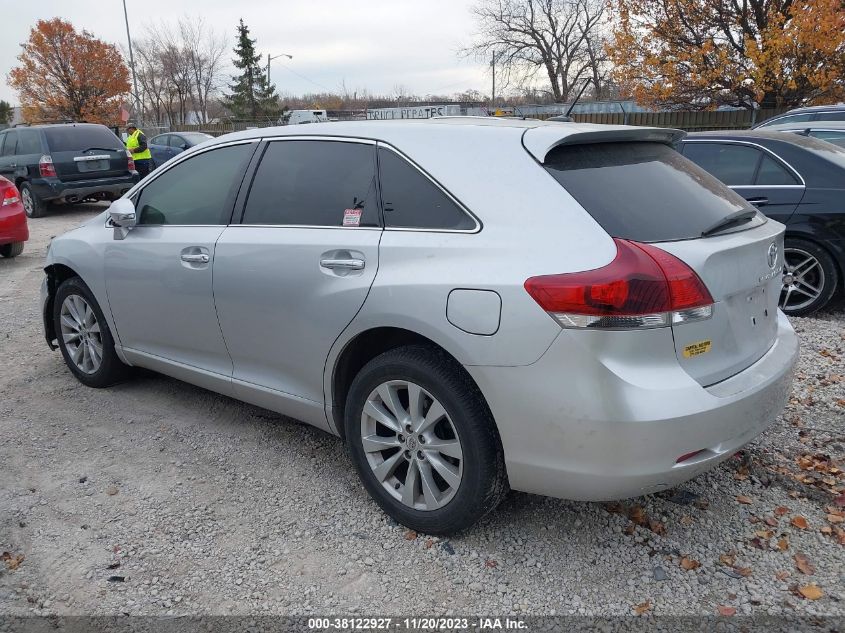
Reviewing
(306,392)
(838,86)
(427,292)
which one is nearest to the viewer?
(427,292)

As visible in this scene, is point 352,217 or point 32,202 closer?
point 352,217

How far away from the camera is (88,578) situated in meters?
2.73

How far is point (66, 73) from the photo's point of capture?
39812mm

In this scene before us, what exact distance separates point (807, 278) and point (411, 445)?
15.5 feet

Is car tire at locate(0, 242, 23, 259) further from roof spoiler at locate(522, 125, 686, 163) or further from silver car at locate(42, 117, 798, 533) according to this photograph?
roof spoiler at locate(522, 125, 686, 163)

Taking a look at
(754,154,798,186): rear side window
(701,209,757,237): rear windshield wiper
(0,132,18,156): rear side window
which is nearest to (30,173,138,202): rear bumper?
(0,132,18,156): rear side window

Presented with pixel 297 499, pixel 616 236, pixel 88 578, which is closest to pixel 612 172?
pixel 616 236

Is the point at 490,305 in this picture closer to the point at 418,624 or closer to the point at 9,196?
the point at 418,624

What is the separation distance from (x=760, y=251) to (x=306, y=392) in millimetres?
2077

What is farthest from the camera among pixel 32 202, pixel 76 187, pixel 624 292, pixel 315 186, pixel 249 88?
pixel 249 88

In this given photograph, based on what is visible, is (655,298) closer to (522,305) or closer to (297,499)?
(522,305)

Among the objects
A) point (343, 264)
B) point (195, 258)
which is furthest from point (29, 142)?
point (343, 264)

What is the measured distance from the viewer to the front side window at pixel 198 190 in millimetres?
3699

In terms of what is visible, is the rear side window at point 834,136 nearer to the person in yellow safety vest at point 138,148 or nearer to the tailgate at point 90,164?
the tailgate at point 90,164
